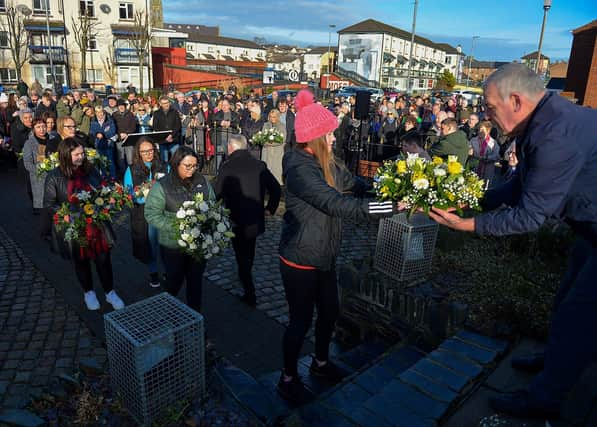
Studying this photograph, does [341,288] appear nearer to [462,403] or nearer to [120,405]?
[462,403]

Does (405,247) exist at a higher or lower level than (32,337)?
higher

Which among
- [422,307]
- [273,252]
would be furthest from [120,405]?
[273,252]

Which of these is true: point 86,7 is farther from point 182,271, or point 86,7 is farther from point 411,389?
point 411,389

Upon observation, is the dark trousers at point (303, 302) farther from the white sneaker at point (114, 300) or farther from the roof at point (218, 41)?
the roof at point (218, 41)

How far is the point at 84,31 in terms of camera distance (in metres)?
43.6

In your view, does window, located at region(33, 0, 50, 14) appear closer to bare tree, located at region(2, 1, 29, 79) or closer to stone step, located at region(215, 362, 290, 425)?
bare tree, located at region(2, 1, 29, 79)

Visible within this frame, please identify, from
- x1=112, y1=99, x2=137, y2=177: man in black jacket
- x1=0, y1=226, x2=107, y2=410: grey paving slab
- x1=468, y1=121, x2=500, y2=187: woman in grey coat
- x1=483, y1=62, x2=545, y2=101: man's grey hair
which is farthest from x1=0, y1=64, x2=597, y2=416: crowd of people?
x1=112, y1=99, x2=137, y2=177: man in black jacket

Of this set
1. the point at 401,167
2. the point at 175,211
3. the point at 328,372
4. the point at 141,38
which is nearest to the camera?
the point at 401,167

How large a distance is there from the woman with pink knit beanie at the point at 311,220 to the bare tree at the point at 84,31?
4835 cm

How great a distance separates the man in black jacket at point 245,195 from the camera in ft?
17.7

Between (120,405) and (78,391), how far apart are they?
0.38 meters

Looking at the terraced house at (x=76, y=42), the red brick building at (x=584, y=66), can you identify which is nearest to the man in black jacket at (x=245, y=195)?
the red brick building at (x=584, y=66)

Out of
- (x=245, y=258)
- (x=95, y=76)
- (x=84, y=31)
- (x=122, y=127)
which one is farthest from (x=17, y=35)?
(x=245, y=258)

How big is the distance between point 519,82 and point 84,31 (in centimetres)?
5015
